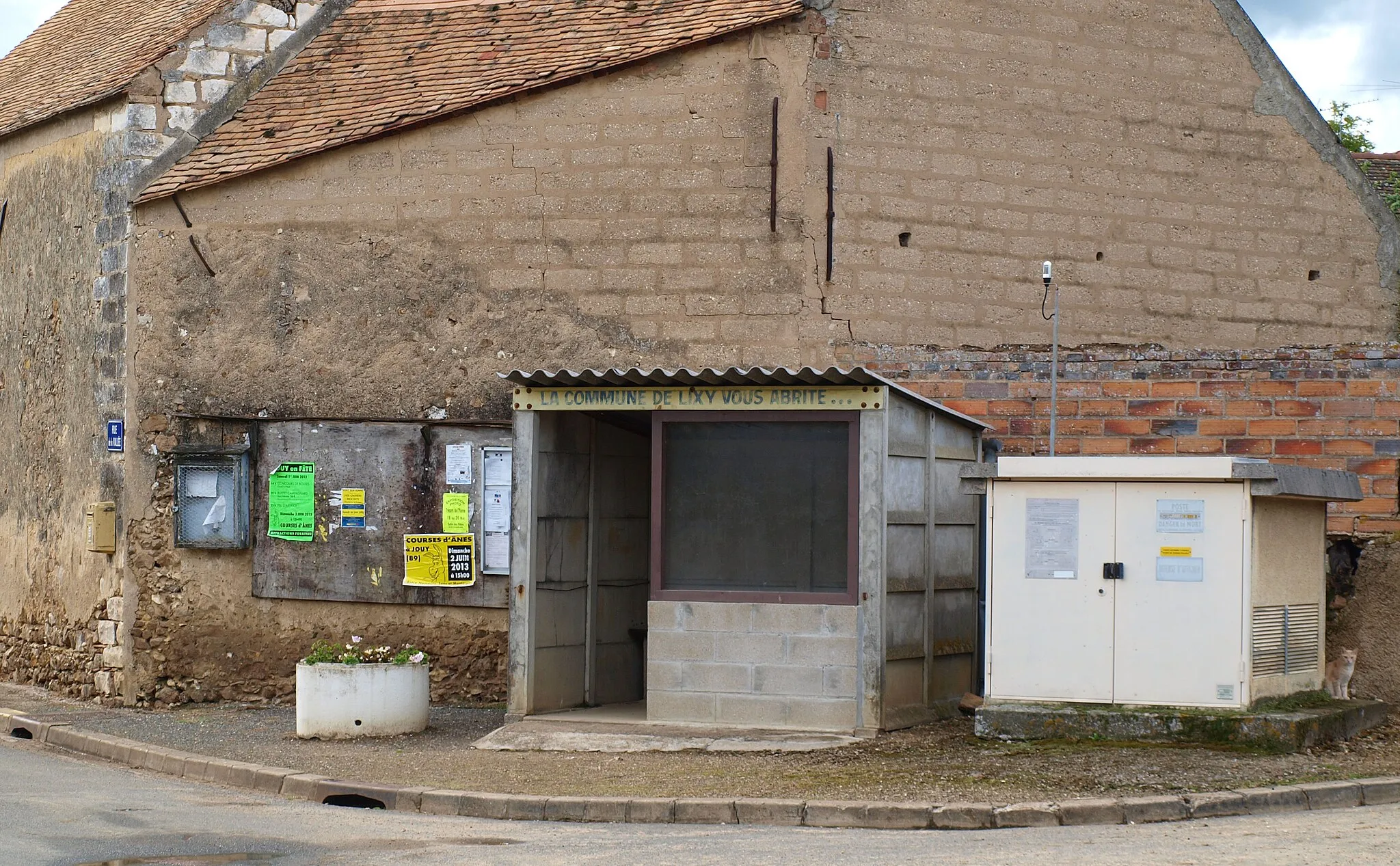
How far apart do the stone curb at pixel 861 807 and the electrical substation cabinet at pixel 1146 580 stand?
144 centimetres

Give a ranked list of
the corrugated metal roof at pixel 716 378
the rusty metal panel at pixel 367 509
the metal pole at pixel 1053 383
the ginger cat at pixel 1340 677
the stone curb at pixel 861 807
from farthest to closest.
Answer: the rusty metal panel at pixel 367 509 → the metal pole at pixel 1053 383 → the ginger cat at pixel 1340 677 → the corrugated metal roof at pixel 716 378 → the stone curb at pixel 861 807

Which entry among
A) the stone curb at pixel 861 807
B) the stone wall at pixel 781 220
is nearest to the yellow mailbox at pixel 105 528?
the stone wall at pixel 781 220

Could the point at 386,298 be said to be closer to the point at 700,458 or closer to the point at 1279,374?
the point at 700,458

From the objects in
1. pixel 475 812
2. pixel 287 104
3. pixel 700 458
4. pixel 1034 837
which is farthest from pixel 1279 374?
pixel 287 104

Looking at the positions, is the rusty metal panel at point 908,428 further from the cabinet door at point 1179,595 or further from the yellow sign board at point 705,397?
the cabinet door at point 1179,595

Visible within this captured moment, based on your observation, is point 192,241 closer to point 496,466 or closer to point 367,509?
point 367,509

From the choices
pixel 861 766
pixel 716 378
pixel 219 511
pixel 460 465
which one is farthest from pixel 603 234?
pixel 861 766

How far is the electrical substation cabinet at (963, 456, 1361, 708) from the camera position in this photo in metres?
10.3

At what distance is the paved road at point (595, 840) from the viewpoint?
7594 mm

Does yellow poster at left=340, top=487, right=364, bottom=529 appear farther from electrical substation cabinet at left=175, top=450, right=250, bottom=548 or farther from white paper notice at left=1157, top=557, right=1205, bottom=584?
white paper notice at left=1157, top=557, right=1205, bottom=584

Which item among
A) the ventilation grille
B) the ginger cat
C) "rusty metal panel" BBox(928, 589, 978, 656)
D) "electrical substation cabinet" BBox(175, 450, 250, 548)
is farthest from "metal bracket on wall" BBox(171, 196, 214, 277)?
the ginger cat

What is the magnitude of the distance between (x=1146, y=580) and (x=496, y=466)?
5.64 m

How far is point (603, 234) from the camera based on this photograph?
13.9 meters

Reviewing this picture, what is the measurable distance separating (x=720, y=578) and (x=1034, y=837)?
13.2ft
